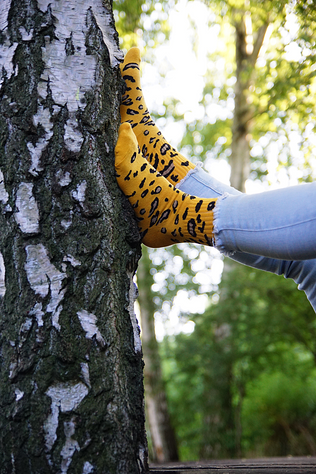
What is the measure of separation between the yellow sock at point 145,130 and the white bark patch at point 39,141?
0.36 meters

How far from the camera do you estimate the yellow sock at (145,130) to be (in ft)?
3.92

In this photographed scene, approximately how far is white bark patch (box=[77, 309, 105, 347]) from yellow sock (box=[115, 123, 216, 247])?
30 cm

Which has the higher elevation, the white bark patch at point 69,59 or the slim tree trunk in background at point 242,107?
the slim tree trunk in background at point 242,107

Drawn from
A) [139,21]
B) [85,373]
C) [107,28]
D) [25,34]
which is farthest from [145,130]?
[139,21]

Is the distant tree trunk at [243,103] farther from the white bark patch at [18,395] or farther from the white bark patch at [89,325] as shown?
the white bark patch at [18,395]

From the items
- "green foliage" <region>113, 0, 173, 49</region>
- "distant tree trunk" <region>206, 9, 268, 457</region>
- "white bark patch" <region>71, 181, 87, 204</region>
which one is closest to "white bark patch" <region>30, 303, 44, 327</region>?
"white bark patch" <region>71, 181, 87, 204</region>

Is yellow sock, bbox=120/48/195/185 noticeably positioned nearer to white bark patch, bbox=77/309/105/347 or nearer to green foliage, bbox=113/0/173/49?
white bark patch, bbox=77/309/105/347

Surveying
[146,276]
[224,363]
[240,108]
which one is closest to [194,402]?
[224,363]

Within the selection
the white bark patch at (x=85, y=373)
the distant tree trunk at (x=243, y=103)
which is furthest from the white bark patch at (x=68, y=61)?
the distant tree trunk at (x=243, y=103)

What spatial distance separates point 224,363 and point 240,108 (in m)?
3.80

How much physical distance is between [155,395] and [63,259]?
464 centimetres

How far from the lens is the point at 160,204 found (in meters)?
1.02

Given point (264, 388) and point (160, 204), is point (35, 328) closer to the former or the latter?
point (160, 204)

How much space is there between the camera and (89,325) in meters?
0.77
